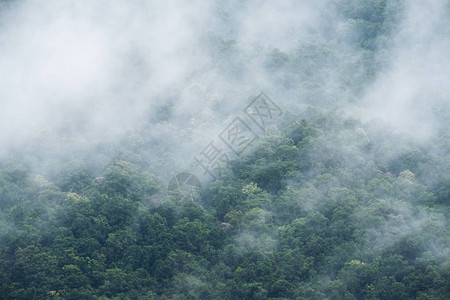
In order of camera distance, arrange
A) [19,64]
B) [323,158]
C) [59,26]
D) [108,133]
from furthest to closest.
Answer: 1. [59,26]
2. [19,64]
3. [108,133]
4. [323,158]

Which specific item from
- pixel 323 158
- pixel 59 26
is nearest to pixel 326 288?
pixel 323 158

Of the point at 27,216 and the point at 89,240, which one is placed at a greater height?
the point at 27,216

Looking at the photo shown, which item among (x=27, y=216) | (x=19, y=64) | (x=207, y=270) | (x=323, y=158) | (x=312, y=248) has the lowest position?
(x=312, y=248)

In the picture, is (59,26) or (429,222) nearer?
(429,222)

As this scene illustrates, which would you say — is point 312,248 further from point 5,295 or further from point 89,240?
point 5,295

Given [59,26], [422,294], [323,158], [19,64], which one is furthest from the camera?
[59,26]

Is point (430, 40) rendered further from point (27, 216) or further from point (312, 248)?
point (27, 216)

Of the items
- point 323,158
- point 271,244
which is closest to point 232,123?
point 323,158
